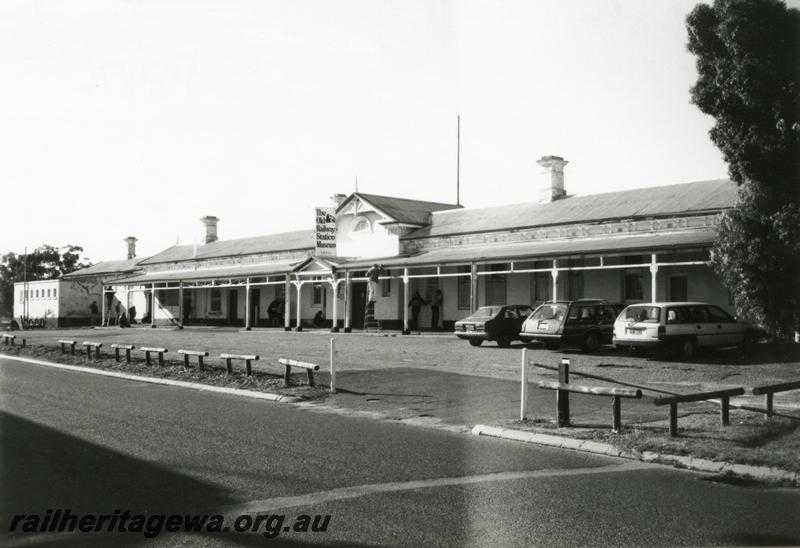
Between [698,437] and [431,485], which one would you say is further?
[698,437]

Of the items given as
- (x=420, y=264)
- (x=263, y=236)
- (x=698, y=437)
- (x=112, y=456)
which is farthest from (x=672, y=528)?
(x=263, y=236)

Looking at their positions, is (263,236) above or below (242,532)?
above

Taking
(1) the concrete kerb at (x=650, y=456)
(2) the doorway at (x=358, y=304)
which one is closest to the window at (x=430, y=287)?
(2) the doorway at (x=358, y=304)

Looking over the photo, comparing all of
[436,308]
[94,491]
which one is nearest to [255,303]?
[436,308]

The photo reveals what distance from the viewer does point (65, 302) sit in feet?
187

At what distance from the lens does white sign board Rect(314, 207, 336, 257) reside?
1485 inches

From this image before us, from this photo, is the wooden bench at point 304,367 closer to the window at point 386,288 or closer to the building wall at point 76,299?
the window at point 386,288

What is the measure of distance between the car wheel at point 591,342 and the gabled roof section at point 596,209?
23.6 ft

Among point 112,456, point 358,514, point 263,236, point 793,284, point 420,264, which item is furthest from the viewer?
point 263,236

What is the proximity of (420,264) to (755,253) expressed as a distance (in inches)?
648

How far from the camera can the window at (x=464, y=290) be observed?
3312 cm

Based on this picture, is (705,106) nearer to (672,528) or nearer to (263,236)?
(672,528)

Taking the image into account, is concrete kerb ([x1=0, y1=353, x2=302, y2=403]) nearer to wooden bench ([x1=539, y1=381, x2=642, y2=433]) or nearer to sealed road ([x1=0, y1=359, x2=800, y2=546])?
sealed road ([x1=0, y1=359, x2=800, y2=546])

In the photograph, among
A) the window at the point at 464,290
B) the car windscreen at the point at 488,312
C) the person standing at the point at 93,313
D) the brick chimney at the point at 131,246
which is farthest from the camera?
the brick chimney at the point at 131,246
